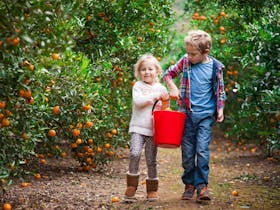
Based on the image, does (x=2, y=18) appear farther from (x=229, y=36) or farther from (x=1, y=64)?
(x=229, y=36)

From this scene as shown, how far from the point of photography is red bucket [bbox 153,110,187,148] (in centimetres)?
498

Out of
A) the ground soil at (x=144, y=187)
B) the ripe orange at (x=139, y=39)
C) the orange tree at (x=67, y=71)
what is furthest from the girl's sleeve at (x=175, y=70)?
the ripe orange at (x=139, y=39)

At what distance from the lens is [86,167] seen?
7098 millimetres

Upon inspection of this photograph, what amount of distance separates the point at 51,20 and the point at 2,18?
409mm

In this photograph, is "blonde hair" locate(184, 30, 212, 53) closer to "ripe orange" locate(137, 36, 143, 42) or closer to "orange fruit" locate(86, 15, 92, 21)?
"orange fruit" locate(86, 15, 92, 21)

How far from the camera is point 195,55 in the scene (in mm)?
5277

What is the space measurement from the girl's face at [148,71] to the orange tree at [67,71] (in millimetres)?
500

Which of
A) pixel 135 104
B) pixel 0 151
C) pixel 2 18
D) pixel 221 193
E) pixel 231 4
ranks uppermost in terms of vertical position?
pixel 231 4

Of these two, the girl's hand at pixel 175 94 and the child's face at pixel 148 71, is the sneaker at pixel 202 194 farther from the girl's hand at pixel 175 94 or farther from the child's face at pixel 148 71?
the child's face at pixel 148 71

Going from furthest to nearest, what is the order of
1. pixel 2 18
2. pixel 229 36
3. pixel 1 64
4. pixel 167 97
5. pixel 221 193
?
pixel 229 36 → pixel 221 193 → pixel 167 97 → pixel 1 64 → pixel 2 18

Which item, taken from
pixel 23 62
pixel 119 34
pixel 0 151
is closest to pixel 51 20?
pixel 23 62

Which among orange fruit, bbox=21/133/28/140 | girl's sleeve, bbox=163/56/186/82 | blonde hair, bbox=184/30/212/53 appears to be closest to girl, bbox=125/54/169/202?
girl's sleeve, bbox=163/56/186/82

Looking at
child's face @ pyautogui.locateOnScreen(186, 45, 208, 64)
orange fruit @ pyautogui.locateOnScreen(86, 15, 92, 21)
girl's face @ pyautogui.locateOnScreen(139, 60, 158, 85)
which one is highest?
orange fruit @ pyautogui.locateOnScreen(86, 15, 92, 21)

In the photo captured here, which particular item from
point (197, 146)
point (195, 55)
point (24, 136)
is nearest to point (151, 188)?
point (197, 146)
